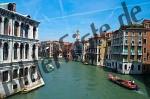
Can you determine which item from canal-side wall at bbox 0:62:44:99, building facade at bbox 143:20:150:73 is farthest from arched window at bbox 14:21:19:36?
building facade at bbox 143:20:150:73

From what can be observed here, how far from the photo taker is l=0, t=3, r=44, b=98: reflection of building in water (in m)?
23.6

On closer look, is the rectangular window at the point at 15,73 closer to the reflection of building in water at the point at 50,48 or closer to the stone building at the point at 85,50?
the stone building at the point at 85,50

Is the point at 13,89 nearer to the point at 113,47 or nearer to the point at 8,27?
the point at 8,27

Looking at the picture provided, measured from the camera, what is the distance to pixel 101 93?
96.9ft

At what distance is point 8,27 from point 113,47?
3828 centimetres

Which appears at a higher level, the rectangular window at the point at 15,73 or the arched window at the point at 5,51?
the arched window at the point at 5,51

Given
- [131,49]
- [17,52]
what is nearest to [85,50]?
[131,49]

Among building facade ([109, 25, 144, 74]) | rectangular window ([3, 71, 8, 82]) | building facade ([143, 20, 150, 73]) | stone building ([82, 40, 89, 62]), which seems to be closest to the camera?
rectangular window ([3, 71, 8, 82])

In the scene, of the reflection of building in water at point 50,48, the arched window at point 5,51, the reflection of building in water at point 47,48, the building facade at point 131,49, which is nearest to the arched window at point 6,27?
the arched window at point 5,51

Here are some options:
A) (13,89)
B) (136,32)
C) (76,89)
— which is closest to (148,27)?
(136,32)

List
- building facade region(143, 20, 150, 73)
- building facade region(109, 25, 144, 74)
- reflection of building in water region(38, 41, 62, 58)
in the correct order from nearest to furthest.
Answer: building facade region(109, 25, 144, 74), building facade region(143, 20, 150, 73), reflection of building in water region(38, 41, 62, 58)

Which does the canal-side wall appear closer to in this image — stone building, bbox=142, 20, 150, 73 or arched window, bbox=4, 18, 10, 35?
arched window, bbox=4, 18, 10, 35

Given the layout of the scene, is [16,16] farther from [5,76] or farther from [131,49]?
[131,49]

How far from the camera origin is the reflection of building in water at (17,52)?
928 inches
